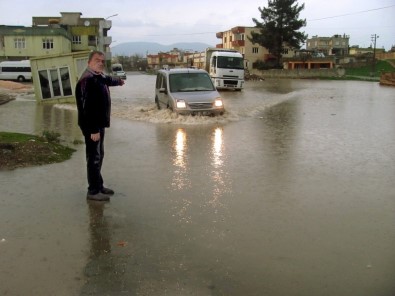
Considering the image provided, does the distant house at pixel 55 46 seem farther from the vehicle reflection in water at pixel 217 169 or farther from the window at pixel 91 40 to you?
the vehicle reflection in water at pixel 217 169

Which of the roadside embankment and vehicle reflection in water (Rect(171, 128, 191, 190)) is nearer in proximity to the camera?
vehicle reflection in water (Rect(171, 128, 191, 190))

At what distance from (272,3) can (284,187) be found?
78.8 metres

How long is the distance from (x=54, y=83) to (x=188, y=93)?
32.3 feet

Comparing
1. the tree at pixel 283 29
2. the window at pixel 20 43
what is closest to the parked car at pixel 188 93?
the window at pixel 20 43

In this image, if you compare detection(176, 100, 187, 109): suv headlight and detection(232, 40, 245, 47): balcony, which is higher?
detection(232, 40, 245, 47): balcony

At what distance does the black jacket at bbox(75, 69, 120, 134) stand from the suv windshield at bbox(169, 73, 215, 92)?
10124 millimetres

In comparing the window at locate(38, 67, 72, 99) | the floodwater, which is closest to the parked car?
the floodwater

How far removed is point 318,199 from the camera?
21.1 ft

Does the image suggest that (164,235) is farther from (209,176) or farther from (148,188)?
(209,176)

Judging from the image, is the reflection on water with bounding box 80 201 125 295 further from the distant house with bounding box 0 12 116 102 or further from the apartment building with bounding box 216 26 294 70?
the apartment building with bounding box 216 26 294 70

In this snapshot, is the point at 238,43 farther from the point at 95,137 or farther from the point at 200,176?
the point at 95,137

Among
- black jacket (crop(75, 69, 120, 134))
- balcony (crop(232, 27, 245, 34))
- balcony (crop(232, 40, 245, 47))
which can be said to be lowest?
black jacket (crop(75, 69, 120, 134))

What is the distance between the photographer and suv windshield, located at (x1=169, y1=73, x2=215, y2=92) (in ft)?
53.5

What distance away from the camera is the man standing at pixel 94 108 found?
596cm
